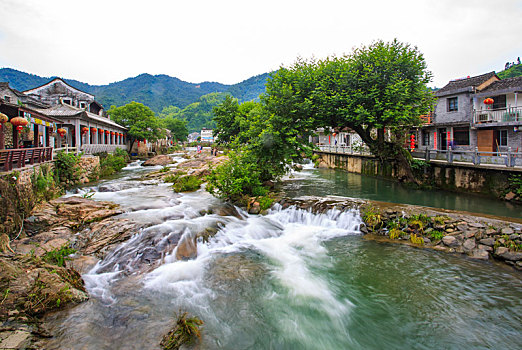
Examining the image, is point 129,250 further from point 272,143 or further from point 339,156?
point 339,156

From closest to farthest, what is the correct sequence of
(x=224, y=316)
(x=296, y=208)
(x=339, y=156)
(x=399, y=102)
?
1. (x=224, y=316)
2. (x=296, y=208)
3. (x=399, y=102)
4. (x=339, y=156)

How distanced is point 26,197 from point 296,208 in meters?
12.0

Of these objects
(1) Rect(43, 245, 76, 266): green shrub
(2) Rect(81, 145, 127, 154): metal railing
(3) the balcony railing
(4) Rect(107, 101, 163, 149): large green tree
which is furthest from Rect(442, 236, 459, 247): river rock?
(4) Rect(107, 101, 163, 149): large green tree

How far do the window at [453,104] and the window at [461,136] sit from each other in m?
1.96

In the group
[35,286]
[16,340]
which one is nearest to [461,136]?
[35,286]

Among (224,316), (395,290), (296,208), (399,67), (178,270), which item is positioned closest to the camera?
(224,316)

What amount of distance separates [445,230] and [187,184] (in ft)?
48.0

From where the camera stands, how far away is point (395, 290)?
24.0ft

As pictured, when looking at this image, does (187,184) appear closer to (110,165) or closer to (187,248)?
(187,248)

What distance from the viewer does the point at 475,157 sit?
1552 centimetres

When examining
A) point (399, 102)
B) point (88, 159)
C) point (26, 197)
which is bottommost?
point (26, 197)

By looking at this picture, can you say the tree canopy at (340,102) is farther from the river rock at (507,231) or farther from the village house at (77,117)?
the village house at (77,117)

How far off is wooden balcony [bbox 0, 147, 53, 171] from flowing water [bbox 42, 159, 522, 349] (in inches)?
248

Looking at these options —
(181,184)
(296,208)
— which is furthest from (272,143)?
(181,184)
